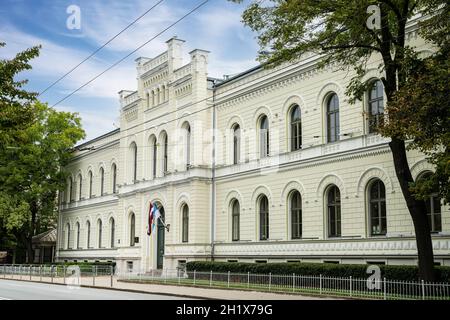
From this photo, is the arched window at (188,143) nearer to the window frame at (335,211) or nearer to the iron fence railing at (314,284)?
the iron fence railing at (314,284)

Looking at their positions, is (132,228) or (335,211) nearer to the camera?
(335,211)

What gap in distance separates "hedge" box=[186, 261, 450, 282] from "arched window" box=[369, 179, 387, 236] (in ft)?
7.84

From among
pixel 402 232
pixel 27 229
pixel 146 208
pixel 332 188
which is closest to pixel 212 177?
pixel 146 208

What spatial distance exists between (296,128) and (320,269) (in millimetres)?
8832

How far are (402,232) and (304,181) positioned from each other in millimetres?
7053

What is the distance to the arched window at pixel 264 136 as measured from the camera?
35531 mm

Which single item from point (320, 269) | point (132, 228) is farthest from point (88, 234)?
point (320, 269)

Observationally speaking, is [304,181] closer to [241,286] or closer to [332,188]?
[332,188]

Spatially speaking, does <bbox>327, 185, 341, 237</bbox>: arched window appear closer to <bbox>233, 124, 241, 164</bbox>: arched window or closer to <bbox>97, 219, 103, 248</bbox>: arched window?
<bbox>233, 124, 241, 164</bbox>: arched window

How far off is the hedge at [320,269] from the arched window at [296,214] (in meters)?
2.67

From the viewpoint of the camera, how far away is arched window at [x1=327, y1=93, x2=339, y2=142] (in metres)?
30.7

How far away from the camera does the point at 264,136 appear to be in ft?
117

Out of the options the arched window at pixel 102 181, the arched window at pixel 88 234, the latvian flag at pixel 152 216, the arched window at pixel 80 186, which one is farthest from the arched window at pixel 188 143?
the arched window at pixel 80 186

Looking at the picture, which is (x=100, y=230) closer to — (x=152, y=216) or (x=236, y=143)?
(x=152, y=216)
